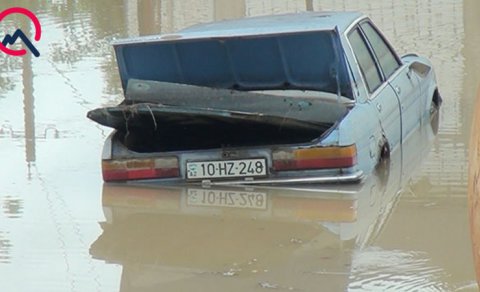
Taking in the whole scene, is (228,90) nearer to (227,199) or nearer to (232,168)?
(232,168)

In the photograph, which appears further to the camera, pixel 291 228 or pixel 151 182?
pixel 151 182

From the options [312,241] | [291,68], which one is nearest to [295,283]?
[312,241]

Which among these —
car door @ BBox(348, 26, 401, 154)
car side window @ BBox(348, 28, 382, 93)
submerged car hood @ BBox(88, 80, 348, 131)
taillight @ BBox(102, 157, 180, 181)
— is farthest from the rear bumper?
car side window @ BBox(348, 28, 382, 93)

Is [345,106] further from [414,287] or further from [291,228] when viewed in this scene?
[414,287]

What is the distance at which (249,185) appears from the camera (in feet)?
31.6

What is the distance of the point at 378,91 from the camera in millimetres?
10250

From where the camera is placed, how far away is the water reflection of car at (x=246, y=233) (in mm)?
7402

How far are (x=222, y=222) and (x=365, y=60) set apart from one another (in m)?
2.28

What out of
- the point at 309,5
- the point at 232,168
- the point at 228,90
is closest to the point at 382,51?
the point at 228,90

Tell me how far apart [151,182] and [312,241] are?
2.04m

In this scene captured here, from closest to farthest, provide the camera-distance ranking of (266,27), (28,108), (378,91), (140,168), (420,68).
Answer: (140,168), (266,27), (378,91), (420,68), (28,108)

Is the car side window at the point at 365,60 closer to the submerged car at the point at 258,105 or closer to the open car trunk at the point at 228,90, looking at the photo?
the submerged car at the point at 258,105

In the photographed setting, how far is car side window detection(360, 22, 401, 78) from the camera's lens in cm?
1075

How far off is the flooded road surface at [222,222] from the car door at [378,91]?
0.25 meters
